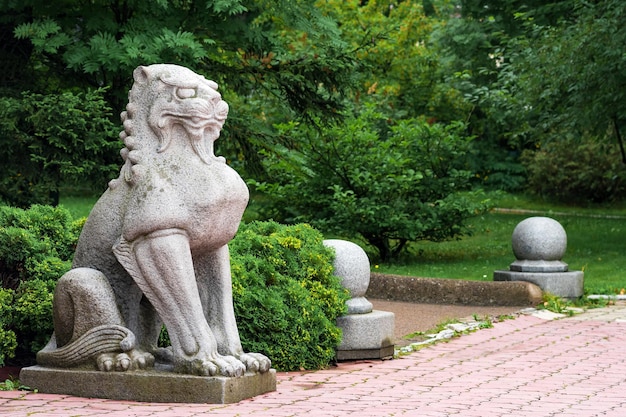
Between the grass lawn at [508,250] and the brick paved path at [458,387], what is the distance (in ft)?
14.9

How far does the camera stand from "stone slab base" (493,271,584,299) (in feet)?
46.5

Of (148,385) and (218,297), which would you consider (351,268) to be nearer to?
(218,297)

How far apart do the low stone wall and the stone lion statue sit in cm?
670

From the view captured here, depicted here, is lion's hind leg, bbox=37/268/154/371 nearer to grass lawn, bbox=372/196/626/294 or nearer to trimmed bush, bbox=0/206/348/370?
trimmed bush, bbox=0/206/348/370

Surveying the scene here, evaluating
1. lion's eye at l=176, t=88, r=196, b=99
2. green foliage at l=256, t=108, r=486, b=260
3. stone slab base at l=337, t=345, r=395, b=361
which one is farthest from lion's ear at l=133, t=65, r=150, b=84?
green foliage at l=256, t=108, r=486, b=260

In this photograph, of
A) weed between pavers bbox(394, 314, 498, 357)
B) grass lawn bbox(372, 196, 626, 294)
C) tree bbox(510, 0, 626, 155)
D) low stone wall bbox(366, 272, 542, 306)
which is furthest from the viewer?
tree bbox(510, 0, 626, 155)

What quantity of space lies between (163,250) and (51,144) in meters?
7.45

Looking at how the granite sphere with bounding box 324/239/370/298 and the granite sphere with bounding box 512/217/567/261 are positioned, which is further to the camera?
the granite sphere with bounding box 512/217/567/261

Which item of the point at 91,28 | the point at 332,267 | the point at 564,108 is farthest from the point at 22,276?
the point at 564,108

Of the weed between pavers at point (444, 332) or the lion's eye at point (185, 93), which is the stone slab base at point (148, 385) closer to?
the lion's eye at point (185, 93)

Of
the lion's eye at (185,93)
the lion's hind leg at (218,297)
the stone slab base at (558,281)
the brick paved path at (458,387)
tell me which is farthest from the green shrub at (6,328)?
the stone slab base at (558,281)

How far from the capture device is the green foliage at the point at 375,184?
60.5ft

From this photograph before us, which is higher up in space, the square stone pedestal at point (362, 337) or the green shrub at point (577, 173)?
the green shrub at point (577, 173)

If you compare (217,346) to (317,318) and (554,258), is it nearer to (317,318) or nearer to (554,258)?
(317,318)
